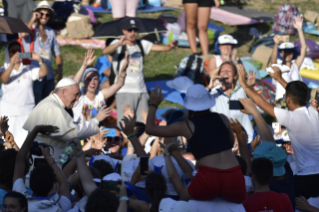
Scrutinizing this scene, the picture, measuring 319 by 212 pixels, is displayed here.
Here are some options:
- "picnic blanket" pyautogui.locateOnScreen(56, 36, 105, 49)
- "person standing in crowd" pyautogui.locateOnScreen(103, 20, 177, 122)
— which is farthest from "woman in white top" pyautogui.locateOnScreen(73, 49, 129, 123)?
"picnic blanket" pyautogui.locateOnScreen(56, 36, 105, 49)

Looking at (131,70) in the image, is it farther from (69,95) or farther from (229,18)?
(229,18)

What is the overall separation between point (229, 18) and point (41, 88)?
7052 mm

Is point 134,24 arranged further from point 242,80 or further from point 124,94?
point 242,80

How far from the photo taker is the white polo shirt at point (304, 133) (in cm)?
419

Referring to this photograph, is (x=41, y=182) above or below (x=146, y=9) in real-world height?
below

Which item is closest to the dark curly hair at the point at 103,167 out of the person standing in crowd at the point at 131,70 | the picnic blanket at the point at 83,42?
the person standing in crowd at the point at 131,70

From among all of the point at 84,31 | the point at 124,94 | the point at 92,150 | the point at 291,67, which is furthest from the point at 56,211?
the point at 84,31

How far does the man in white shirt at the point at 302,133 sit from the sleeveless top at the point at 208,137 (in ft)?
3.26

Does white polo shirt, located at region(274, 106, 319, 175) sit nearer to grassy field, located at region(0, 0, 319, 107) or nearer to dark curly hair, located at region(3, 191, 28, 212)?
dark curly hair, located at region(3, 191, 28, 212)

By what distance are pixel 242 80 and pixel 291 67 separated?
2.69 m

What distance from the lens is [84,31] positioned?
31.6 feet

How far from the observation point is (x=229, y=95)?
598 cm

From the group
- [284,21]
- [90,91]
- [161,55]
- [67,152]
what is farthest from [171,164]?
[284,21]

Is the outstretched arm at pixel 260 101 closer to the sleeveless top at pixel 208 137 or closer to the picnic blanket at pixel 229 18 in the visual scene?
the sleeveless top at pixel 208 137
